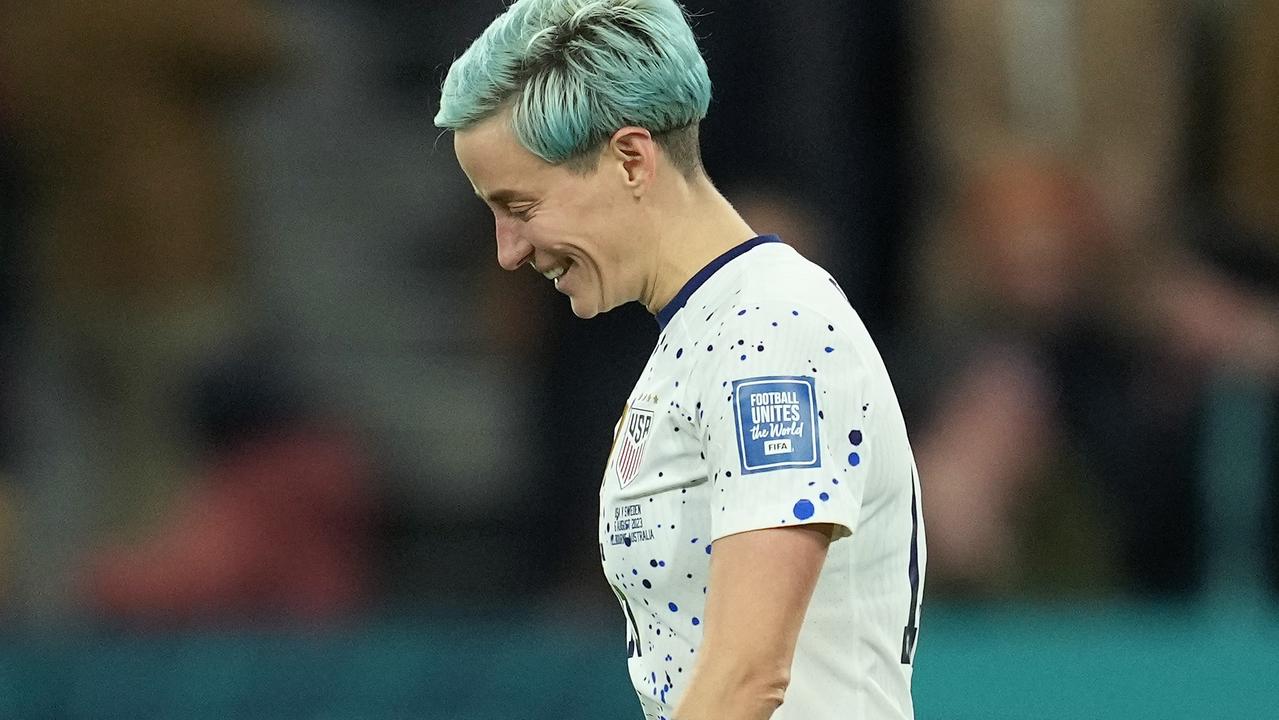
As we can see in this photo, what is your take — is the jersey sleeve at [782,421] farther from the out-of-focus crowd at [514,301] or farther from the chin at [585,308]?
the out-of-focus crowd at [514,301]

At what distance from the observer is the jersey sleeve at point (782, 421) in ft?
5.29

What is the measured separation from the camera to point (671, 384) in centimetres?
178

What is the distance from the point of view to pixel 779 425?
163 cm

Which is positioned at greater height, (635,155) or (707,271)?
(635,155)

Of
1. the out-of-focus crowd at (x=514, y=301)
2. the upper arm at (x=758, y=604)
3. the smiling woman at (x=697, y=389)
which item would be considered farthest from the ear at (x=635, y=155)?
the out-of-focus crowd at (x=514, y=301)

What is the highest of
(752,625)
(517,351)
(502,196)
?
(502,196)

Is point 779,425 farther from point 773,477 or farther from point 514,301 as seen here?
point 514,301


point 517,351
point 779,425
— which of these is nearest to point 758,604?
point 779,425

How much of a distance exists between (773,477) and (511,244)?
1.38 ft

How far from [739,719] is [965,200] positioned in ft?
10.9

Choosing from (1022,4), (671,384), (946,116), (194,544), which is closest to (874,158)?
(946,116)

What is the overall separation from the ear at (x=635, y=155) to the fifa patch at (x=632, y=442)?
0.21 meters

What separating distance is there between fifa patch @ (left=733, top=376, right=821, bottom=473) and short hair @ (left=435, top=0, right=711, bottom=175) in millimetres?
299

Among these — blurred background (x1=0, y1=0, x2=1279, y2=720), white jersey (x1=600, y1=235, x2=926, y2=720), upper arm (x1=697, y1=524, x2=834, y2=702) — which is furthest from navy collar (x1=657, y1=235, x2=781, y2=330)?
blurred background (x1=0, y1=0, x2=1279, y2=720)
